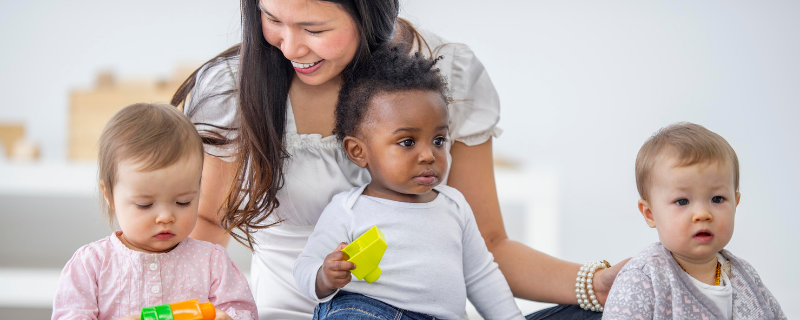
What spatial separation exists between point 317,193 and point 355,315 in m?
0.35

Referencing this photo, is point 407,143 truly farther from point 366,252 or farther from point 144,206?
point 144,206

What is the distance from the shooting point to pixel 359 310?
1261 mm

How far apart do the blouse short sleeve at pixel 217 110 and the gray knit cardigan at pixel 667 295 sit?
2.93ft

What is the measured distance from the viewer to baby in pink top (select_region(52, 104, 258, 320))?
1144 mm

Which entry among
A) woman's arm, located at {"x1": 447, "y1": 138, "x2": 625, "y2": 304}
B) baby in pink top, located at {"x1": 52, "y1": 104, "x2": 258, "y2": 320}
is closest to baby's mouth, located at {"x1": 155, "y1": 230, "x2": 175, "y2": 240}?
baby in pink top, located at {"x1": 52, "y1": 104, "x2": 258, "y2": 320}

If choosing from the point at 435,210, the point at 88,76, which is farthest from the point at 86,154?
the point at 435,210

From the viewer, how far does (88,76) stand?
4227 mm

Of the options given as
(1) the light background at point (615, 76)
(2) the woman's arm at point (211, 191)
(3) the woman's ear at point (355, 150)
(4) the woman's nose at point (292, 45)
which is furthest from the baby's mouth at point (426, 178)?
(1) the light background at point (615, 76)

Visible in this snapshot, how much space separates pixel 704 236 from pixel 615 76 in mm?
3433

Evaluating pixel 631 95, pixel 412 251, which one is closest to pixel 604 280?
pixel 412 251

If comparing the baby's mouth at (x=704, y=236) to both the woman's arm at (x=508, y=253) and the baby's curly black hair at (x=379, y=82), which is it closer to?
the woman's arm at (x=508, y=253)

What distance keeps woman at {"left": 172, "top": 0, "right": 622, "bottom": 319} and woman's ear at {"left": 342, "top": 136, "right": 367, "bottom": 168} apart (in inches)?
3.0

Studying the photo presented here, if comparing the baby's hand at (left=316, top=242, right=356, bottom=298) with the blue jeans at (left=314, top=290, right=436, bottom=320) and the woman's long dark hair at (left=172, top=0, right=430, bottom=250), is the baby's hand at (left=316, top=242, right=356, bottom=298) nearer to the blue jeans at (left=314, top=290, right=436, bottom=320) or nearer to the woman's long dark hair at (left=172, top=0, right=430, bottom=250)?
the blue jeans at (left=314, top=290, right=436, bottom=320)

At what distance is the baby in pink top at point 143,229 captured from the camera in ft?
3.75
